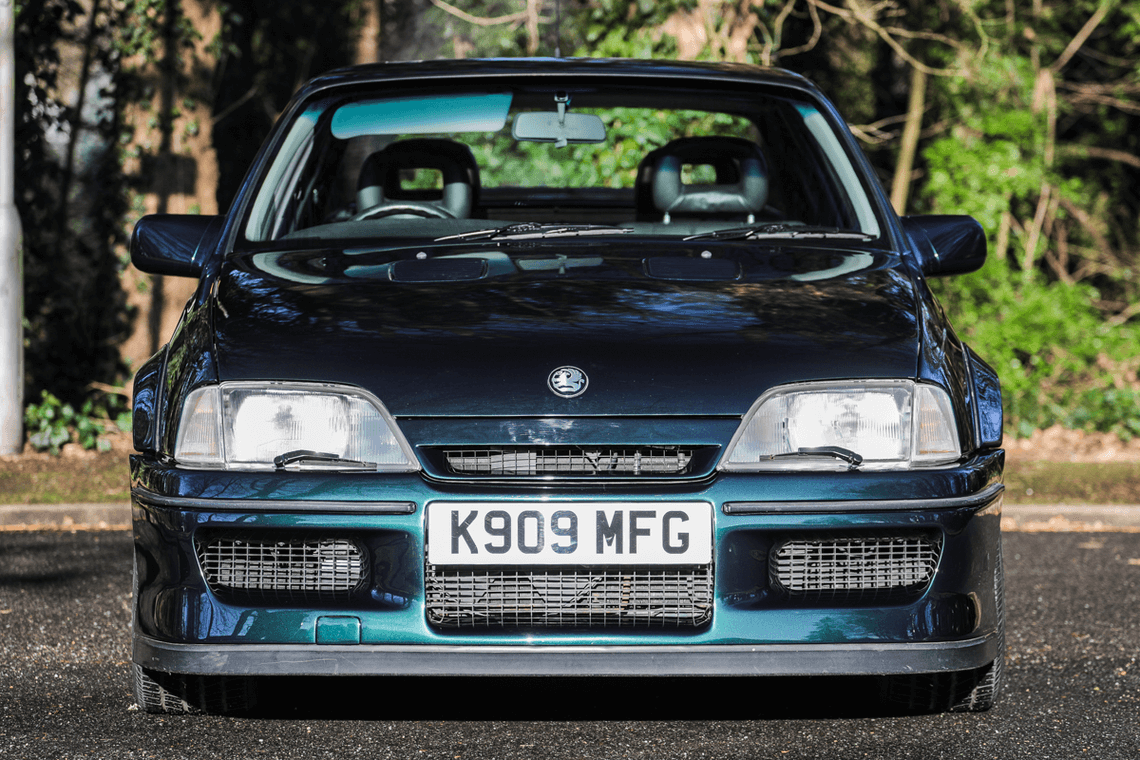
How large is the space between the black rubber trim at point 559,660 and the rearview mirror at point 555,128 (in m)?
1.66

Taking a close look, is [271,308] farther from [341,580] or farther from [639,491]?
[639,491]

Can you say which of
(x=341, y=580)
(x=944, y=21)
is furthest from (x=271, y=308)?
(x=944, y=21)

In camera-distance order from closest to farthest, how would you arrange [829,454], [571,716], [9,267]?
[829,454], [571,716], [9,267]

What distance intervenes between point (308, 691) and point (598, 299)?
135cm

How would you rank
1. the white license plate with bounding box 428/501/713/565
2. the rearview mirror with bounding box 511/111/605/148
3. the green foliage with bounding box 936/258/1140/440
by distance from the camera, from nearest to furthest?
the white license plate with bounding box 428/501/713/565
the rearview mirror with bounding box 511/111/605/148
the green foliage with bounding box 936/258/1140/440

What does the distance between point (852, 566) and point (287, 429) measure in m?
1.13

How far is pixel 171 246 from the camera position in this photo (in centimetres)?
368

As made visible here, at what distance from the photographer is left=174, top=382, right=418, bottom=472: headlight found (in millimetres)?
2803

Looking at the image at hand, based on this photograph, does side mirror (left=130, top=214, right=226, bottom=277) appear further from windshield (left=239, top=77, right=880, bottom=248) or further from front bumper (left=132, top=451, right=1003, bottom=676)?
front bumper (left=132, top=451, right=1003, bottom=676)

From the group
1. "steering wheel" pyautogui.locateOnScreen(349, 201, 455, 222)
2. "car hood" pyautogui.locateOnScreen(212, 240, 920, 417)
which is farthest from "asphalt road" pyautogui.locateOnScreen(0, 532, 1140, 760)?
"steering wheel" pyautogui.locateOnScreen(349, 201, 455, 222)

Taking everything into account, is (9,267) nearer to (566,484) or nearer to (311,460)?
(311,460)

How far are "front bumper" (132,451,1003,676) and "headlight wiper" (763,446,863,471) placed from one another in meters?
0.03

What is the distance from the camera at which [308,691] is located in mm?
3682

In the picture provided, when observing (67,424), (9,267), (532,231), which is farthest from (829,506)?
(67,424)
